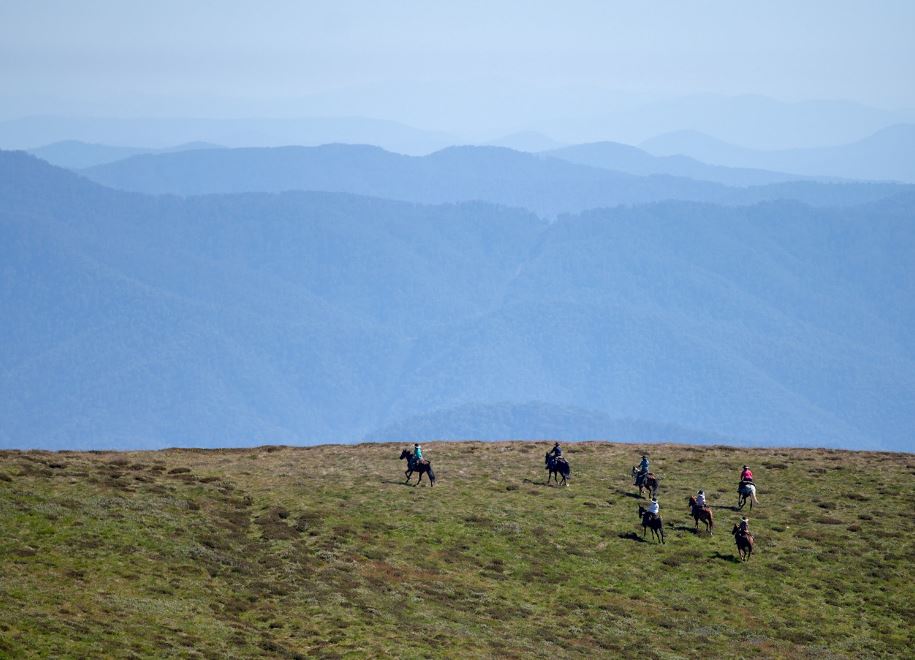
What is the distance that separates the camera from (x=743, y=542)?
65125mm

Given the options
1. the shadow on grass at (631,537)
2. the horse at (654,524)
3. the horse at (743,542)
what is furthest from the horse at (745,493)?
the shadow on grass at (631,537)

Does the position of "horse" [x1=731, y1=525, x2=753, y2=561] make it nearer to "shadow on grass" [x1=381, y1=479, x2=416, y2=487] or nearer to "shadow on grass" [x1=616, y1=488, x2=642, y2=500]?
"shadow on grass" [x1=616, y1=488, x2=642, y2=500]

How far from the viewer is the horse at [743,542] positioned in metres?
65.1

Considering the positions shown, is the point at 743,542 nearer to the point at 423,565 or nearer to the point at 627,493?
the point at 627,493

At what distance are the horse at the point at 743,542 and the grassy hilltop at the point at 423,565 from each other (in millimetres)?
646

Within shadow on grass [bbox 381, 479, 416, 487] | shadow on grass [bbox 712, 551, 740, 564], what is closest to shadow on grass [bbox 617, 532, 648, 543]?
shadow on grass [bbox 712, 551, 740, 564]

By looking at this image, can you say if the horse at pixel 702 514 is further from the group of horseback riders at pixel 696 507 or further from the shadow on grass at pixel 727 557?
the shadow on grass at pixel 727 557

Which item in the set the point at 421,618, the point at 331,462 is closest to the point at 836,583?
the point at 421,618

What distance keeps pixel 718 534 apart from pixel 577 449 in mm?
26345

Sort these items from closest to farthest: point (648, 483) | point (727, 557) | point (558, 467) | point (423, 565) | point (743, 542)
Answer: point (423, 565) → point (743, 542) → point (727, 557) → point (648, 483) → point (558, 467)

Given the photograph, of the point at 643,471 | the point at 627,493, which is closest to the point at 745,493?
the point at 643,471

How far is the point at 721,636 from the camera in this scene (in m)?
55.5

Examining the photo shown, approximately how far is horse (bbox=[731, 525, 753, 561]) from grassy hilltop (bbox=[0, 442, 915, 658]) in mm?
646

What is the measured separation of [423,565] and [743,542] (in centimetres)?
1903
